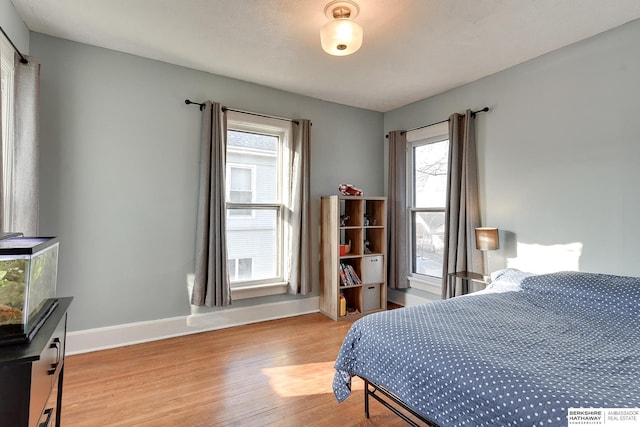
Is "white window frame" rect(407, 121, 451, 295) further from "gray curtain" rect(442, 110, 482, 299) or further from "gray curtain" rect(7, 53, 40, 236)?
"gray curtain" rect(7, 53, 40, 236)

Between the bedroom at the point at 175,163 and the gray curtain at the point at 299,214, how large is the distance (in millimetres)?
670

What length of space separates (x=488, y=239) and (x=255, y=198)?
2405 mm

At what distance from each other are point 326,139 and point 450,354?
10.2ft

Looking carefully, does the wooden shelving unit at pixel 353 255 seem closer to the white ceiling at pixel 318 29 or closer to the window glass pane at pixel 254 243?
the window glass pane at pixel 254 243

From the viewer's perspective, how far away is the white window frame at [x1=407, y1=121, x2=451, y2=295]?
3.68m

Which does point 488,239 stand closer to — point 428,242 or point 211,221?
point 428,242

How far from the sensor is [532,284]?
2232 millimetres

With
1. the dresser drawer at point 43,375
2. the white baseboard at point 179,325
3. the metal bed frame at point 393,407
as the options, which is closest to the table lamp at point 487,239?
the metal bed frame at point 393,407

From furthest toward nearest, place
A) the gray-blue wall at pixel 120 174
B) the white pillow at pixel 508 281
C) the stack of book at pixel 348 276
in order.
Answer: the stack of book at pixel 348 276, the gray-blue wall at pixel 120 174, the white pillow at pixel 508 281

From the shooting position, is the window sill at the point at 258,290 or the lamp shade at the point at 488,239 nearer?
the lamp shade at the point at 488,239

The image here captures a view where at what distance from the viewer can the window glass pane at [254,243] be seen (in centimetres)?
340

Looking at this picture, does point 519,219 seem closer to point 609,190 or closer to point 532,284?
point 609,190

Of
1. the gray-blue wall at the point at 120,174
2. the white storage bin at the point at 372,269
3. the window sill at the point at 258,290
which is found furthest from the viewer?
the white storage bin at the point at 372,269

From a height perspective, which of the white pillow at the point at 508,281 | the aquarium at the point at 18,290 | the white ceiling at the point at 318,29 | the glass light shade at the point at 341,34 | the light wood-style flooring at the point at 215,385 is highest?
the white ceiling at the point at 318,29
